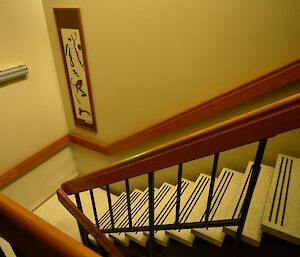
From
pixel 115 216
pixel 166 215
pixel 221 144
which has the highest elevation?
pixel 221 144

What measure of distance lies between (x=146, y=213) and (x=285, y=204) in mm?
1195

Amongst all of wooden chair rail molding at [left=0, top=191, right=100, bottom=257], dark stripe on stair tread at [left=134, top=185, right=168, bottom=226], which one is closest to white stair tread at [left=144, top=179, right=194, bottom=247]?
dark stripe on stair tread at [left=134, top=185, right=168, bottom=226]

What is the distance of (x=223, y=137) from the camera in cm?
90

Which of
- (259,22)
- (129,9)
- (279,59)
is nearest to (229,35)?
(259,22)

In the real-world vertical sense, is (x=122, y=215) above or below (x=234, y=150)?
below

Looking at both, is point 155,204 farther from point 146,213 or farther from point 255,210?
point 255,210

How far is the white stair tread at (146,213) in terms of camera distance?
202 centimetres

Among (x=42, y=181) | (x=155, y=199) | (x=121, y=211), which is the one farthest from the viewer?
(x=42, y=181)

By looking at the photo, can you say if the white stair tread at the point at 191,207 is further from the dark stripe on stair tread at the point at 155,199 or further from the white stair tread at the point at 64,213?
the white stair tread at the point at 64,213

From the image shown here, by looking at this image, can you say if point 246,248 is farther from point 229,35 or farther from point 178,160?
point 229,35

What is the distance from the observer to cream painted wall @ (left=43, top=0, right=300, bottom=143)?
5.91ft

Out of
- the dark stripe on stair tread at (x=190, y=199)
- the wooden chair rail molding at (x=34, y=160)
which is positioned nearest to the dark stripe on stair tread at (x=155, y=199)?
the dark stripe on stair tread at (x=190, y=199)

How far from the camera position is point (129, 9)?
7.30 ft

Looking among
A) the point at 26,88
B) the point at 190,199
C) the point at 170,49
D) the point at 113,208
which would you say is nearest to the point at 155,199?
the point at 190,199
